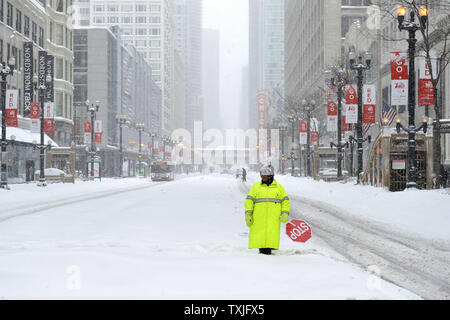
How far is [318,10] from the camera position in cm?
8156

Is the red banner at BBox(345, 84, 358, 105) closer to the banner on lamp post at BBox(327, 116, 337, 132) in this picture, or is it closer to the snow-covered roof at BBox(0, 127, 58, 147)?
the banner on lamp post at BBox(327, 116, 337, 132)

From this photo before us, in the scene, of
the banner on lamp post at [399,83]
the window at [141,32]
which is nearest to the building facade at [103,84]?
the window at [141,32]

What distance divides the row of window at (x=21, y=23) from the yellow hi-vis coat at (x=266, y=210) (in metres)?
39.6

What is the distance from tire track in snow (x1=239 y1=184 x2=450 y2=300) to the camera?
727 centimetres

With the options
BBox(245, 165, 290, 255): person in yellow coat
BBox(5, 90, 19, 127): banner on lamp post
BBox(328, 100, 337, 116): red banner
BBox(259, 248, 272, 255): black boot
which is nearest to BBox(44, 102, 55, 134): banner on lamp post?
BBox(5, 90, 19, 127): banner on lamp post

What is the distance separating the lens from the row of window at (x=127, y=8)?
472 ft

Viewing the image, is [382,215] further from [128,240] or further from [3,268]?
[3,268]

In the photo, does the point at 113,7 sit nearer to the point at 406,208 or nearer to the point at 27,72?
the point at 27,72

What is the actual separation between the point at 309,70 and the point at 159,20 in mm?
69940

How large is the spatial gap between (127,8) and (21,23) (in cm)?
10542

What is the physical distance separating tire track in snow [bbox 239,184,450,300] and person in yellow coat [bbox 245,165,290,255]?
1.65 metres

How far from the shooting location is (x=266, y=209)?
8.00 m

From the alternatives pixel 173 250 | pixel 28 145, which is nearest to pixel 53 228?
pixel 173 250

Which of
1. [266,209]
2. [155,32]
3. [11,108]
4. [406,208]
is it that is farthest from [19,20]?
[155,32]
